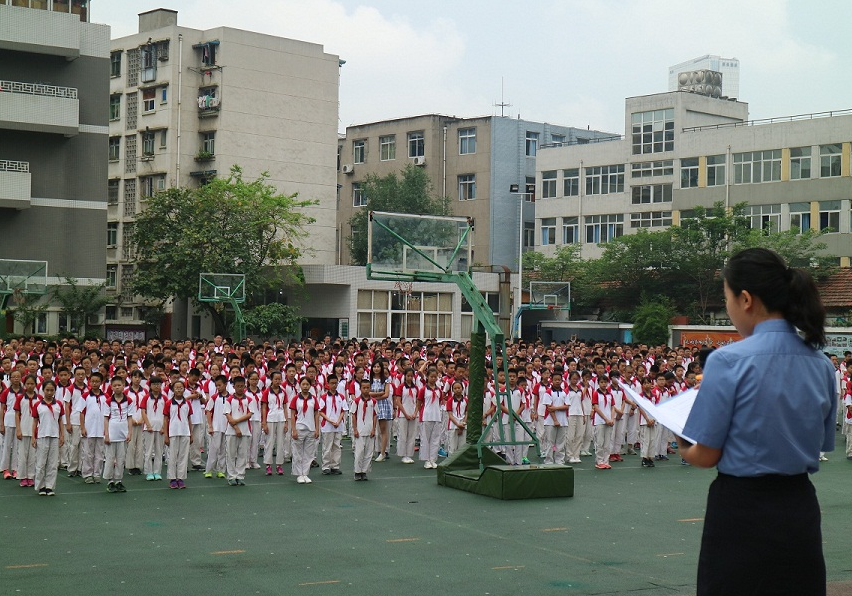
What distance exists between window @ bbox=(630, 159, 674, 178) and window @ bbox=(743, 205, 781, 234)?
4.40 m

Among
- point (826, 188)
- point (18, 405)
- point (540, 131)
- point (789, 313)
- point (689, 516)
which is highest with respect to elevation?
point (540, 131)

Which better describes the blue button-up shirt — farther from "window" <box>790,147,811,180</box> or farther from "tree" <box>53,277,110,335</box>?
"window" <box>790,147,811,180</box>

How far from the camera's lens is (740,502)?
3285mm

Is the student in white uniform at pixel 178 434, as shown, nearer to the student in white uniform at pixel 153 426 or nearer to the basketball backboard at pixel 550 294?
the student in white uniform at pixel 153 426

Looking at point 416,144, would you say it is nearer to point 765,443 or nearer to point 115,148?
point 115,148

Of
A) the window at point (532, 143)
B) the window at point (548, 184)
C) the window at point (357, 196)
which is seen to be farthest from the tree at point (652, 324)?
the window at point (357, 196)

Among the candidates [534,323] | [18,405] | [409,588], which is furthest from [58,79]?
[409,588]

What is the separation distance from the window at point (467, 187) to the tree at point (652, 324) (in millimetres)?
16831

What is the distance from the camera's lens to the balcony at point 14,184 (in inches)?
1359

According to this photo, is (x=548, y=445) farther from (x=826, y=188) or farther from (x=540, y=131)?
(x=540, y=131)

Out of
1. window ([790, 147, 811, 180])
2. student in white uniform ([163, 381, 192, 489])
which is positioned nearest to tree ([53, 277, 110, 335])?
student in white uniform ([163, 381, 192, 489])

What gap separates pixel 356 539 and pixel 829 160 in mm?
37764

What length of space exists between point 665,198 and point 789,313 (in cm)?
4675

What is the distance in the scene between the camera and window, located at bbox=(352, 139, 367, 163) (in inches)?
2285
